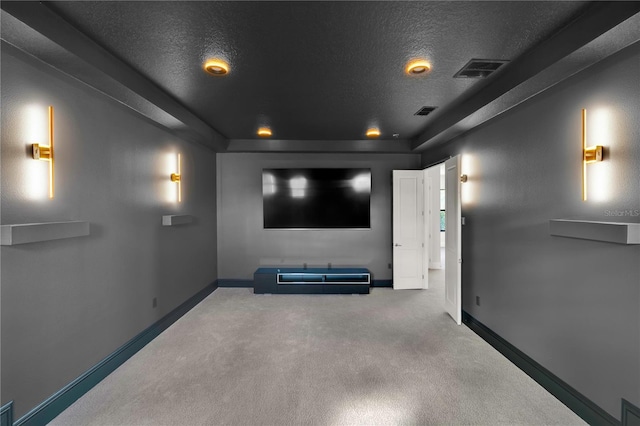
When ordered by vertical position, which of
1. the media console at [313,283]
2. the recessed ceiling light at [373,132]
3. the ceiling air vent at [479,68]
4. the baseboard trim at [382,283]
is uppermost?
the recessed ceiling light at [373,132]

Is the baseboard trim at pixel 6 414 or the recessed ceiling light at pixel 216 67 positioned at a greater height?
the recessed ceiling light at pixel 216 67

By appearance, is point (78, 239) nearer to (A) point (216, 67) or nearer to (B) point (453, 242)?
(A) point (216, 67)

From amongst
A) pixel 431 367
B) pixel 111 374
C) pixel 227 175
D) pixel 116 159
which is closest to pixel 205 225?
pixel 227 175

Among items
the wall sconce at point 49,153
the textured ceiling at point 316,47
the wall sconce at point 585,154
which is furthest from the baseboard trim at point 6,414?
the wall sconce at point 585,154

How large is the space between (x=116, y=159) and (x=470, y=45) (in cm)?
317

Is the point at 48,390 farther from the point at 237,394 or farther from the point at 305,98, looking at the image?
the point at 305,98

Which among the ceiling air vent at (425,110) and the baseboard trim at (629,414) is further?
the ceiling air vent at (425,110)

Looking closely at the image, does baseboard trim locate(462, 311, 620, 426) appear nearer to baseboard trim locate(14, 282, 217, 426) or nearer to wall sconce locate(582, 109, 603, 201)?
wall sconce locate(582, 109, 603, 201)

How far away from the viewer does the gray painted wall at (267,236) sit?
18.6 ft

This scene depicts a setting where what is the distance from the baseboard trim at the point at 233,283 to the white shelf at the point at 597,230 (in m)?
4.68

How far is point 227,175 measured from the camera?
5668 mm

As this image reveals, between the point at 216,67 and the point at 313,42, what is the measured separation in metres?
0.87

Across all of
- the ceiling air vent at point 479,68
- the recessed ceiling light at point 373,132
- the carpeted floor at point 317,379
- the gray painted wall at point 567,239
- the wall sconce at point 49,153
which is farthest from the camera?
the recessed ceiling light at point 373,132

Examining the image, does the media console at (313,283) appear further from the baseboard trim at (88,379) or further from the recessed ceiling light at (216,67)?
the recessed ceiling light at (216,67)
